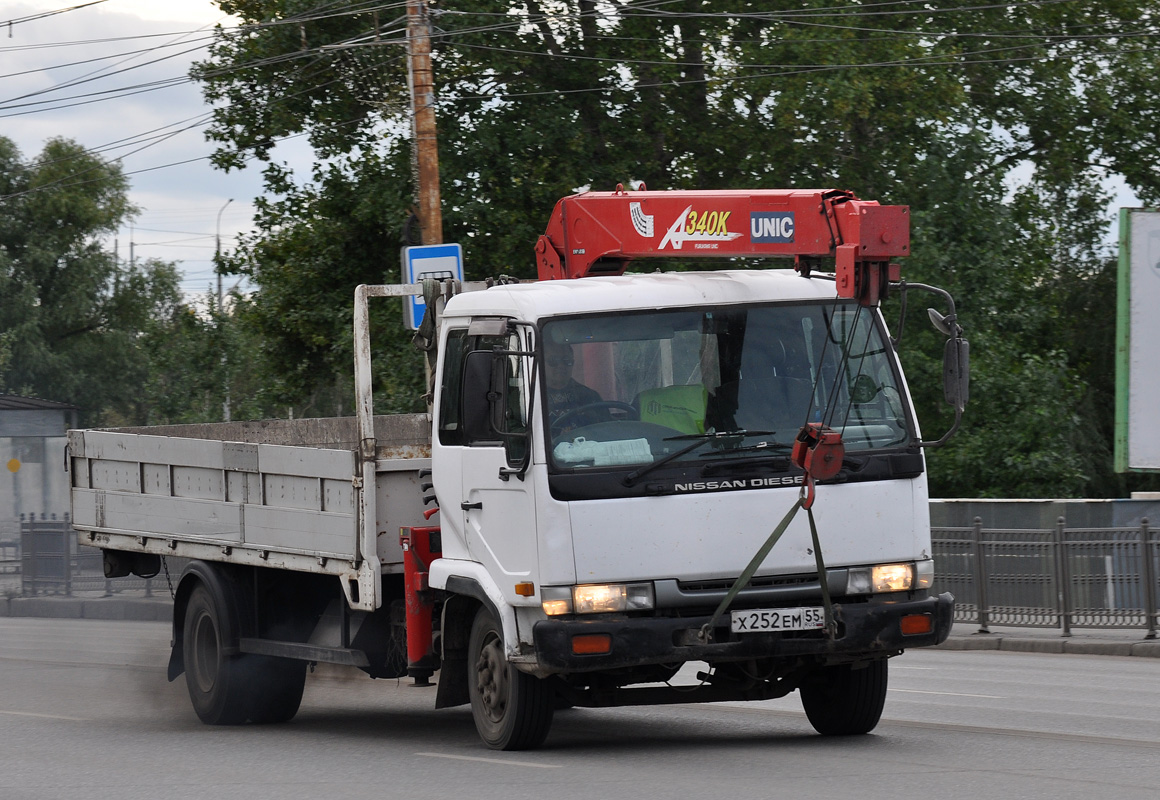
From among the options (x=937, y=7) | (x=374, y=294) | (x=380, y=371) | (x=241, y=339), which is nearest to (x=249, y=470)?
(x=374, y=294)

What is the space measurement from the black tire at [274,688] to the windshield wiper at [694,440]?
3952 millimetres

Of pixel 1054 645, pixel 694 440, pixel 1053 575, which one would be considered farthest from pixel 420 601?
pixel 1053 575

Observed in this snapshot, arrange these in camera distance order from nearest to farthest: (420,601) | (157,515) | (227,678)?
(420,601) < (227,678) < (157,515)

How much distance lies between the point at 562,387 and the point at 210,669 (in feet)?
13.9

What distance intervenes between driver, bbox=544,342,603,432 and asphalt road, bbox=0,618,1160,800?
5.61ft

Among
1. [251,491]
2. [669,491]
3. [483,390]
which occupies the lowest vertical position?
[251,491]

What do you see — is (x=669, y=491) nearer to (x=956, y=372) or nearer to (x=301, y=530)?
(x=956, y=372)

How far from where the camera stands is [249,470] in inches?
418

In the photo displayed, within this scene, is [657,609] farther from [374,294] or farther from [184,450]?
[184,450]

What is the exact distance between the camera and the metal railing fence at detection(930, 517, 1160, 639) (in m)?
16.4

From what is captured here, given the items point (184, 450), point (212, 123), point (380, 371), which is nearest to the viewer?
point (184, 450)

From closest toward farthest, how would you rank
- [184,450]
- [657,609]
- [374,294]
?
1. [657,609]
2. [374,294]
3. [184,450]

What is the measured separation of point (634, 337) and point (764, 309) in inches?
26.9

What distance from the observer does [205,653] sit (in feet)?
36.9
